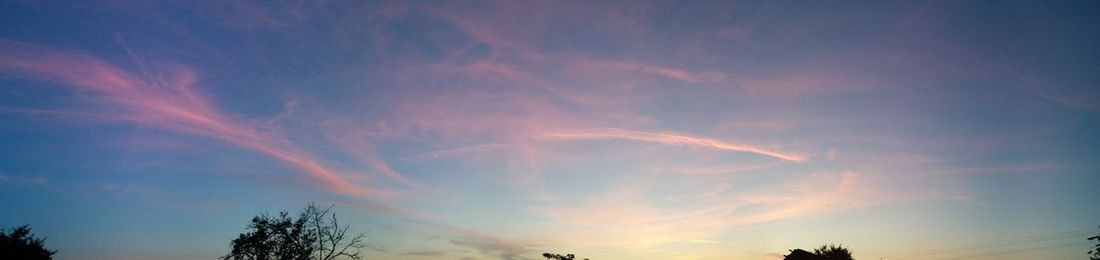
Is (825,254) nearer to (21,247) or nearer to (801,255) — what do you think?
(801,255)

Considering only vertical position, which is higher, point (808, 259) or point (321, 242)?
point (321, 242)

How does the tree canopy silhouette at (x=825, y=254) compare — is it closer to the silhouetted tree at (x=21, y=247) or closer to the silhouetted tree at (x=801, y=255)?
the silhouetted tree at (x=801, y=255)

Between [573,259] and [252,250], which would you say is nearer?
[252,250]

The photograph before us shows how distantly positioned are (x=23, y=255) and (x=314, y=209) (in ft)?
81.9

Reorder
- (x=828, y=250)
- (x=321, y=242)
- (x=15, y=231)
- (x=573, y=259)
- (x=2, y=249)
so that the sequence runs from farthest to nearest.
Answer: (x=573, y=259) → (x=828, y=250) → (x=321, y=242) → (x=15, y=231) → (x=2, y=249)

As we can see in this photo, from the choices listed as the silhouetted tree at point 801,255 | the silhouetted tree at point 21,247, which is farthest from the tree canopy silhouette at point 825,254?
the silhouetted tree at point 21,247

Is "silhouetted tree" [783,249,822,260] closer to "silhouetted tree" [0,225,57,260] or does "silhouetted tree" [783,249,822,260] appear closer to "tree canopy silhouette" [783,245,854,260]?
"tree canopy silhouette" [783,245,854,260]

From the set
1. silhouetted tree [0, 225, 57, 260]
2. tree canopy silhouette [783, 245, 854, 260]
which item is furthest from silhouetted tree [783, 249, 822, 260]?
silhouetted tree [0, 225, 57, 260]

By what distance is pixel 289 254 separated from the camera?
190 ft

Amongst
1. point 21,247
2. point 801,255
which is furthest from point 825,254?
point 21,247

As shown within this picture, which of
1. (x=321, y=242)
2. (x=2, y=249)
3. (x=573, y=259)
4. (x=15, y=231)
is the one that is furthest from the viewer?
(x=573, y=259)

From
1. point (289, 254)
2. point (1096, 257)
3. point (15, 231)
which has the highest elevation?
point (15, 231)

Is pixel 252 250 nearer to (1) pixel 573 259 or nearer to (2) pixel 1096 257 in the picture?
(1) pixel 573 259

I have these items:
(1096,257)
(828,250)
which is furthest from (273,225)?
(1096,257)
